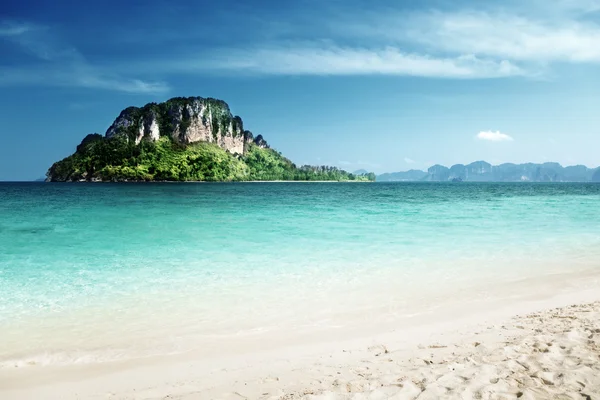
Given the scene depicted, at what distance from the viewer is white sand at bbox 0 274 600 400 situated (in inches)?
184

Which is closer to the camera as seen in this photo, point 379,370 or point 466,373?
point 466,373

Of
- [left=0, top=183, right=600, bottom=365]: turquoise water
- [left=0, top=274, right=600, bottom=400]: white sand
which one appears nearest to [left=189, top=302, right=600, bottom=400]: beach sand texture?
[left=0, top=274, right=600, bottom=400]: white sand

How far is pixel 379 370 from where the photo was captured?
5.34 m

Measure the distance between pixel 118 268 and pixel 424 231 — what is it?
15.9 metres

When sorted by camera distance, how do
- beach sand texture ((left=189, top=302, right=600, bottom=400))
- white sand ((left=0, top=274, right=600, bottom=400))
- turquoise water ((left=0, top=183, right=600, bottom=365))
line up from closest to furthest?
beach sand texture ((left=189, top=302, right=600, bottom=400)) < white sand ((left=0, top=274, right=600, bottom=400)) < turquoise water ((left=0, top=183, right=600, bottom=365))

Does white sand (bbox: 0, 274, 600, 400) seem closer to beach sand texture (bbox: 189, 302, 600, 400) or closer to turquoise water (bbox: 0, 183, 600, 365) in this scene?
beach sand texture (bbox: 189, 302, 600, 400)

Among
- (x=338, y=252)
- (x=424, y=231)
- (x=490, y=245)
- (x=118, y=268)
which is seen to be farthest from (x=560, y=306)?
(x=424, y=231)

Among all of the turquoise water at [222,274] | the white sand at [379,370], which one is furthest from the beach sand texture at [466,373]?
the turquoise water at [222,274]

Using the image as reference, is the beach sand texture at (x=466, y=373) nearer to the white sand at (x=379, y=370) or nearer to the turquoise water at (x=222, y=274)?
the white sand at (x=379, y=370)

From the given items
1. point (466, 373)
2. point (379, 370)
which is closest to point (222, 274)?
point (379, 370)

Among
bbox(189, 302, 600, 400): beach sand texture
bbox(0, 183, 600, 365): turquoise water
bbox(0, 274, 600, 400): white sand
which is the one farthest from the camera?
bbox(0, 183, 600, 365): turquoise water

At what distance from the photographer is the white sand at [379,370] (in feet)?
15.3

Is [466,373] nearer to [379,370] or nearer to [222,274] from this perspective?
[379,370]

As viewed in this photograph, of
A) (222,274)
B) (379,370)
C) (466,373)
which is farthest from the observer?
(222,274)
